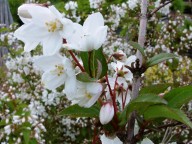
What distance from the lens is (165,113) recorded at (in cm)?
78

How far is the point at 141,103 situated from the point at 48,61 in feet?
0.66

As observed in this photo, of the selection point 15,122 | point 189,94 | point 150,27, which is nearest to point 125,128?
point 189,94

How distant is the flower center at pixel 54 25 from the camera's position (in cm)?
83

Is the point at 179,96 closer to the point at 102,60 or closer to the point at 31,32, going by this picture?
the point at 102,60

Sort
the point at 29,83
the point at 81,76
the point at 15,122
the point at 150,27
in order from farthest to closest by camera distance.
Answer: the point at 150,27 → the point at 29,83 → the point at 15,122 → the point at 81,76

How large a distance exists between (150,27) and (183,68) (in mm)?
626

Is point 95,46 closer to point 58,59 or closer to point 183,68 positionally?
point 58,59

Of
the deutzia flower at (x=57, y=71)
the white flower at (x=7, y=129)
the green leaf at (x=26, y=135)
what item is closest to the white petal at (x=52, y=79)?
the deutzia flower at (x=57, y=71)

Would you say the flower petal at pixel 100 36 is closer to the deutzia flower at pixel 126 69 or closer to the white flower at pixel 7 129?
the deutzia flower at pixel 126 69

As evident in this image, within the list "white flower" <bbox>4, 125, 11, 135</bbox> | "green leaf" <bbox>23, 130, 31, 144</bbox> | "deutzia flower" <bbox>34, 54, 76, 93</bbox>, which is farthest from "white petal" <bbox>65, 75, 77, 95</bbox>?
"white flower" <bbox>4, 125, 11, 135</bbox>

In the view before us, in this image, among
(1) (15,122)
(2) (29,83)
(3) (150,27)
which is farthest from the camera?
(3) (150,27)

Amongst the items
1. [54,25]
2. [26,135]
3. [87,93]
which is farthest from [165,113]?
[26,135]

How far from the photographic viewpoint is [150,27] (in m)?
4.25

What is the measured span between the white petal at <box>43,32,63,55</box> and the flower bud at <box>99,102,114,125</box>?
0.14 meters
